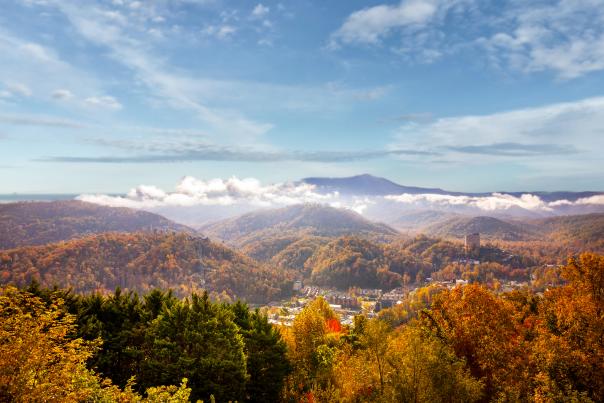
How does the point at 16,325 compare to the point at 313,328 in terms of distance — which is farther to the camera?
the point at 313,328

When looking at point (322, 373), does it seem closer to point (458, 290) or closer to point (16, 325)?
point (458, 290)

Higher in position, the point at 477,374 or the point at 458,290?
the point at 458,290

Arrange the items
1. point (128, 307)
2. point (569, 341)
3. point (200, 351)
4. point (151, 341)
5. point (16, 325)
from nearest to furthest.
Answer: point (16, 325)
point (569, 341)
point (200, 351)
point (151, 341)
point (128, 307)

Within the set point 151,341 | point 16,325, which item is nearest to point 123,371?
point 151,341

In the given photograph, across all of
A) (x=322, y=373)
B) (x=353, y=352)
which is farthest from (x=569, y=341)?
(x=353, y=352)

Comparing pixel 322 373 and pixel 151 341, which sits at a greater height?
pixel 151 341

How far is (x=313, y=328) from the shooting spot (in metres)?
53.6

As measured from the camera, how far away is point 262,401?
4159 centimetres

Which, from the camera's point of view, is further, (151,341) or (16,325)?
(151,341)

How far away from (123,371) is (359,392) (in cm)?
2675

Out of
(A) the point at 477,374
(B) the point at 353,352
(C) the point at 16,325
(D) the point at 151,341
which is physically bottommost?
(B) the point at 353,352

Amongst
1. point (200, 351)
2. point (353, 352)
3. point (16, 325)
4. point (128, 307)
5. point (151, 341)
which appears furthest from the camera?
point (353, 352)

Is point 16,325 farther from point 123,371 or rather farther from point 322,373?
point 322,373

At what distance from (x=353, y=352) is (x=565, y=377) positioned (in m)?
31.4
